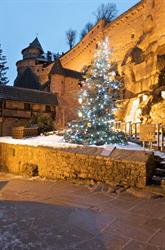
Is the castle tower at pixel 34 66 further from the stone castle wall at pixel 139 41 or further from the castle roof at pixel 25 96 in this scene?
the castle roof at pixel 25 96

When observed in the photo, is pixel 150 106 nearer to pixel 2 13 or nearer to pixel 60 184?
pixel 60 184

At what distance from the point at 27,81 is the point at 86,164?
29.9 m

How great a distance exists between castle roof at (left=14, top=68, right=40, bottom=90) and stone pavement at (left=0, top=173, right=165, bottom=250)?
2959 cm

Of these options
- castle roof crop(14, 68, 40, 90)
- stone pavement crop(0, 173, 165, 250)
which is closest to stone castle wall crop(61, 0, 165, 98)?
castle roof crop(14, 68, 40, 90)

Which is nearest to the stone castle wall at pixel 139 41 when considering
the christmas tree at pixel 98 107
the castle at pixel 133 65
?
the castle at pixel 133 65

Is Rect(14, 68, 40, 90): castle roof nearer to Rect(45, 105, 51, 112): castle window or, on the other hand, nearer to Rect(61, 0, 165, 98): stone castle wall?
Rect(61, 0, 165, 98): stone castle wall

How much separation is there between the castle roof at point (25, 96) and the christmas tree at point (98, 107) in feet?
38.3

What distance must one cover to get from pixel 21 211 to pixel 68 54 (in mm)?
31936

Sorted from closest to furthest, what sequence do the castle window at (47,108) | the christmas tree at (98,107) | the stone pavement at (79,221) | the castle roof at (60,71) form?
1. the stone pavement at (79,221)
2. the christmas tree at (98,107)
3. the castle window at (47,108)
4. the castle roof at (60,71)

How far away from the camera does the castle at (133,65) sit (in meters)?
17.0

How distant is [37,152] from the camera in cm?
786

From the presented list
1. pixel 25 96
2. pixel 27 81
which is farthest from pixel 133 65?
pixel 27 81

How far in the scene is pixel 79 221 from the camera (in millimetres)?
3656

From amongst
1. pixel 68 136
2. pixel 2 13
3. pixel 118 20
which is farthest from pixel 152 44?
pixel 2 13
